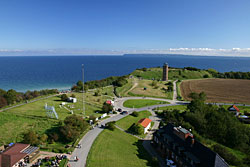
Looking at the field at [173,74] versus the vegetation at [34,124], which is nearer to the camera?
the vegetation at [34,124]

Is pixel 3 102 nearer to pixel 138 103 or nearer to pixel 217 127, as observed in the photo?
pixel 138 103

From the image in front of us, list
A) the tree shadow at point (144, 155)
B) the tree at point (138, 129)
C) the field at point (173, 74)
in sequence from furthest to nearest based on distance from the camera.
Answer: the field at point (173, 74)
the tree at point (138, 129)
the tree shadow at point (144, 155)

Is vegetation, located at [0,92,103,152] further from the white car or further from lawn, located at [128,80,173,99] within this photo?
lawn, located at [128,80,173,99]

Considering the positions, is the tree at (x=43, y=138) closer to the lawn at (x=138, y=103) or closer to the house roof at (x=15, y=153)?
the house roof at (x=15, y=153)

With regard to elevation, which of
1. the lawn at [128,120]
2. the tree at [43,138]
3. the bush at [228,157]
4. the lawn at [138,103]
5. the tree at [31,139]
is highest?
the tree at [31,139]

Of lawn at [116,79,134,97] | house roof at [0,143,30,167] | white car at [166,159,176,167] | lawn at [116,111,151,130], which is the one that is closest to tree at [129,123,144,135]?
lawn at [116,111,151,130]

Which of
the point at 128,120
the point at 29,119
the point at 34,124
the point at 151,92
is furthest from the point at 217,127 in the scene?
the point at 29,119

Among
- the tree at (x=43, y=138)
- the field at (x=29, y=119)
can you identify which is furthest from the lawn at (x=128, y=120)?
the tree at (x=43, y=138)
